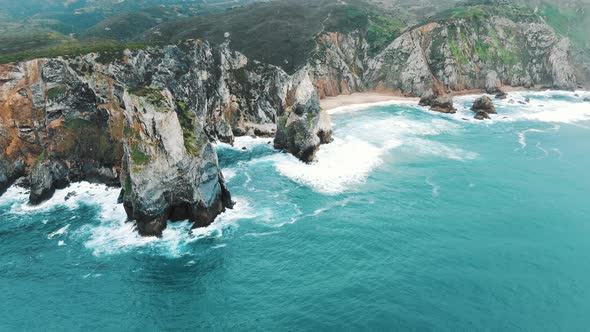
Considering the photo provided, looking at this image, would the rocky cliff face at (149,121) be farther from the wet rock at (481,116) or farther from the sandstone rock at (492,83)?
the sandstone rock at (492,83)

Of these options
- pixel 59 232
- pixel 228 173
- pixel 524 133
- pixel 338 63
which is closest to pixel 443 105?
pixel 524 133

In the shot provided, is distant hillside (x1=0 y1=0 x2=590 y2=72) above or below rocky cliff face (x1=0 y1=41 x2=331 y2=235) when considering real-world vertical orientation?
above

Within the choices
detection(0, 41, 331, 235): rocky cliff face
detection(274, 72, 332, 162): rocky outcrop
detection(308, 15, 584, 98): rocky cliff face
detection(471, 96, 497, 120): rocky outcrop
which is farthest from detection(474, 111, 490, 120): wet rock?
detection(274, 72, 332, 162): rocky outcrop

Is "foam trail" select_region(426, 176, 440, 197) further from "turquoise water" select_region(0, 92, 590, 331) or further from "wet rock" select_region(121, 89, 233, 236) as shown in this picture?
"wet rock" select_region(121, 89, 233, 236)

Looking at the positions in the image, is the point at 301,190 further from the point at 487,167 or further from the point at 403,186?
the point at 487,167

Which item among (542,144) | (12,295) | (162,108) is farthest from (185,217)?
(542,144)
